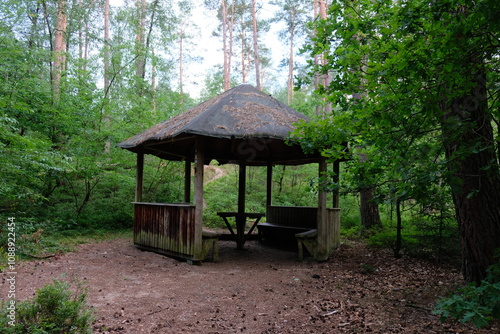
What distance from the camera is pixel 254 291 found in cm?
488

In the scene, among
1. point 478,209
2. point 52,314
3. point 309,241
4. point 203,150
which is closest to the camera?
point 52,314

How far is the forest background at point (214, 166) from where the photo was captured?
318 centimetres

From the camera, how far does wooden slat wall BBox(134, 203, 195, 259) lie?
6523mm

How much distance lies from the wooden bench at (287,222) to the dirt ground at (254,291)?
157cm

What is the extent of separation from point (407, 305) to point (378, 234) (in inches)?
148

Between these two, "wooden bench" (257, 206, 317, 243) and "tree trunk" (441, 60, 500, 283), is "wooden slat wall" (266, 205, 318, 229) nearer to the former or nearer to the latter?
"wooden bench" (257, 206, 317, 243)

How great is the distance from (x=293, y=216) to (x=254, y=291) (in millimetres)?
4988

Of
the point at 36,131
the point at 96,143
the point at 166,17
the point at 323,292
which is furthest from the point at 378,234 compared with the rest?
the point at 166,17

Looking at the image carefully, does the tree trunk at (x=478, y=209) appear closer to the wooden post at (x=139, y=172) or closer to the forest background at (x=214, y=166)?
the forest background at (x=214, y=166)

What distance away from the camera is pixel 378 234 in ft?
25.4

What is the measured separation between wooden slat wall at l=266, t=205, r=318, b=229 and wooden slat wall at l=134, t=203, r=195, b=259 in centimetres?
394

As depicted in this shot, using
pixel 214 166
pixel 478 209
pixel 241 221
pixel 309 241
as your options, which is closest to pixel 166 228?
pixel 241 221

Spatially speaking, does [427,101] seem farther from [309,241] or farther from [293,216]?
[293,216]

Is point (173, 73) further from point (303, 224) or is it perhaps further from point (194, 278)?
point (194, 278)
